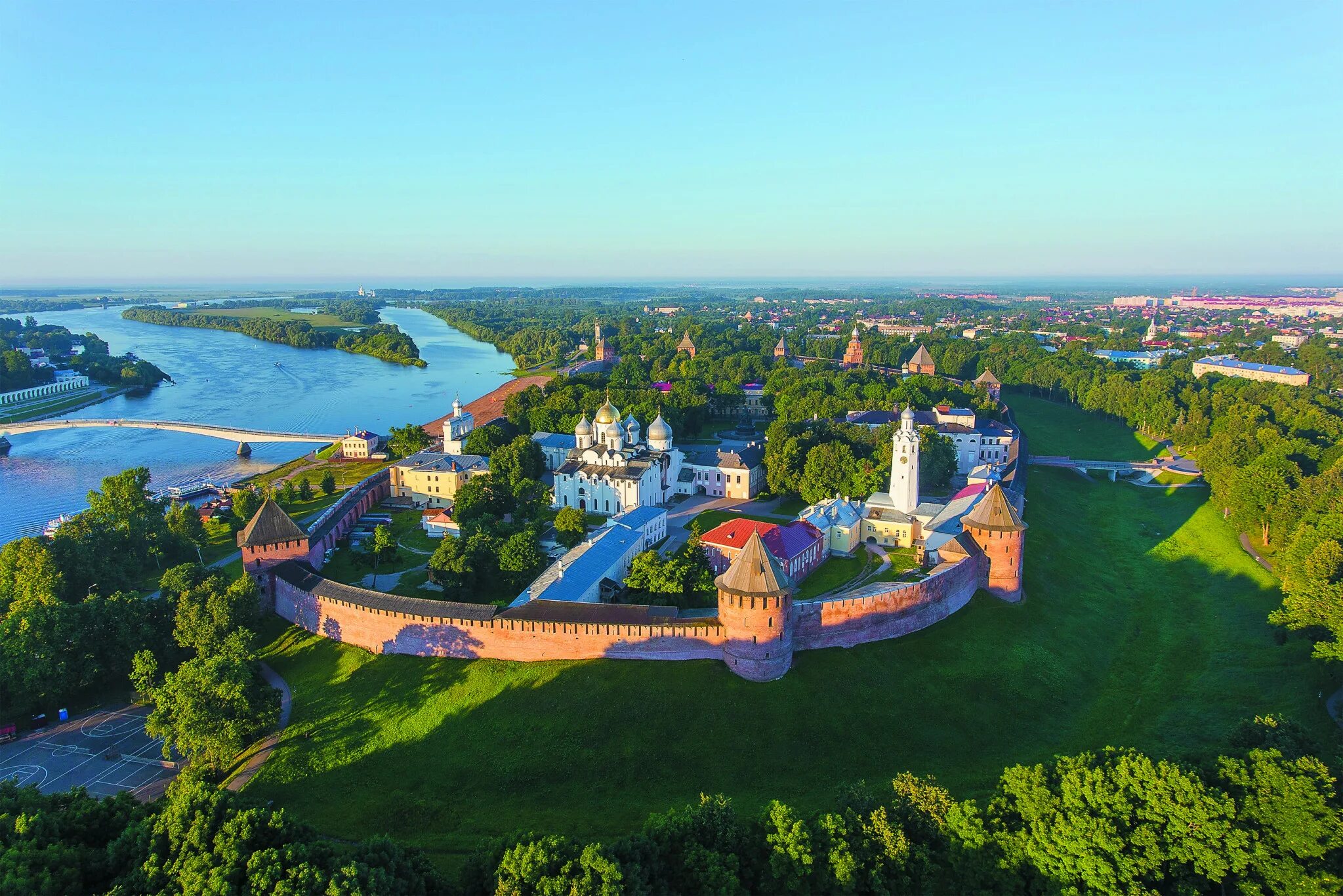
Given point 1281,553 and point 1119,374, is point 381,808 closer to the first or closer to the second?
point 1281,553

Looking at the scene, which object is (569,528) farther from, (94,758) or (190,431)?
(190,431)

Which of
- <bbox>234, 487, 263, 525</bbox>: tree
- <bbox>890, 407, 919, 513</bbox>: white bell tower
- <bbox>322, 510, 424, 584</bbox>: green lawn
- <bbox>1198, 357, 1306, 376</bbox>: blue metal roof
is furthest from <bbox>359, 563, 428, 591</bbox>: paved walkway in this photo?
<bbox>1198, 357, 1306, 376</bbox>: blue metal roof

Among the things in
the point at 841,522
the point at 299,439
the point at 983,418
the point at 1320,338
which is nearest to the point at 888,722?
Result: the point at 841,522

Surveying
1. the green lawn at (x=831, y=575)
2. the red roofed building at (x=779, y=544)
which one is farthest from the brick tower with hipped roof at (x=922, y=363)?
the red roofed building at (x=779, y=544)

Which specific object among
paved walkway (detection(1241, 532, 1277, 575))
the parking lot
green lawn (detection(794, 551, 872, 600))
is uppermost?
green lawn (detection(794, 551, 872, 600))

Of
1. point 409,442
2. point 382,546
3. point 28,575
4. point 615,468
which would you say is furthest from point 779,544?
point 409,442

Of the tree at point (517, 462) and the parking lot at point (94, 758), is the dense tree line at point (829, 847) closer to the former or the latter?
the parking lot at point (94, 758)

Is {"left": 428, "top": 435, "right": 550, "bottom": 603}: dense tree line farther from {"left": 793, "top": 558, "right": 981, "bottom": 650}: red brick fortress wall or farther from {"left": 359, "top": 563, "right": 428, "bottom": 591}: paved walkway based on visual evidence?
{"left": 793, "top": 558, "right": 981, "bottom": 650}: red brick fortress wall
